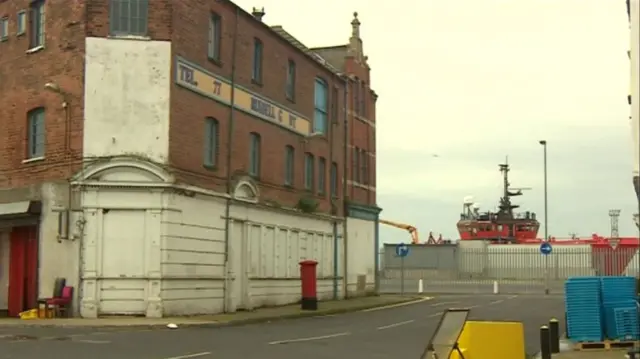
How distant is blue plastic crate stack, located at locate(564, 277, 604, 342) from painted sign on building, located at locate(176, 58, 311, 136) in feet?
42.7

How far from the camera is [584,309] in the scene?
17.9 m

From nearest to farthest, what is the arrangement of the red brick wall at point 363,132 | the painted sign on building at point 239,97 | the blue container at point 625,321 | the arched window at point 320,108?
the blue container at point 625,321 < the painted sign on building at point 239,97 < the arched window at point 320,108 < the red brick wall at point 363,132

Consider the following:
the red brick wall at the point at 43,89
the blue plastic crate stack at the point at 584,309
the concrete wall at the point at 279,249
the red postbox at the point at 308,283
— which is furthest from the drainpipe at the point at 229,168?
the blue plastic crate stack at the point at 584,309

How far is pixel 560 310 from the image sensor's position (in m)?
32.1

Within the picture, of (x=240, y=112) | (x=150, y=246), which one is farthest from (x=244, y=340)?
(x=240, y=112)

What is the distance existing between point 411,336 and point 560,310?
13.1 meters

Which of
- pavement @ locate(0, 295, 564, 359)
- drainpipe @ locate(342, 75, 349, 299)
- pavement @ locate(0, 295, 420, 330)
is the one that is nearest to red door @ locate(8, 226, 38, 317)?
pavement @ locate(0, 295, 420, 330)

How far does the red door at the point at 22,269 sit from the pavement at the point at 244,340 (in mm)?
4027

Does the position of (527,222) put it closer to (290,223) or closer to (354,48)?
(354,48)

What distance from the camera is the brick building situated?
24.4 meters

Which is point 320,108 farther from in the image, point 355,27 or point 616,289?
point 616,289

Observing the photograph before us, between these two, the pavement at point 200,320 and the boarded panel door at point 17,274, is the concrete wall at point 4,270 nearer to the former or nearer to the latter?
the boarded panel door at point 17,274

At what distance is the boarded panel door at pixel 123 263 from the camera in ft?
79.4

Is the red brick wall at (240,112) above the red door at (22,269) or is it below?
above
